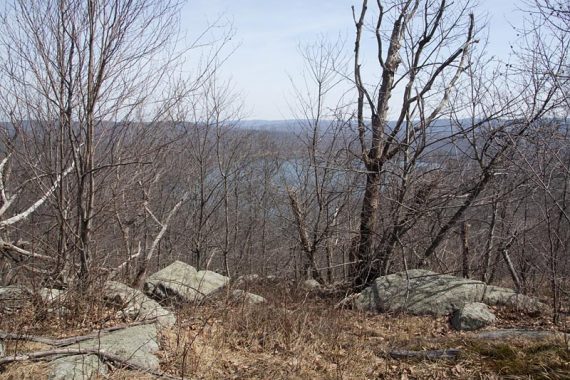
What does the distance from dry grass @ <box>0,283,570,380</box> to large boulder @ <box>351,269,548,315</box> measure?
934 millimetres

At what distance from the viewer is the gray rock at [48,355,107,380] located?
3426 mm

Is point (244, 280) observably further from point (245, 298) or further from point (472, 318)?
point (472, 318)

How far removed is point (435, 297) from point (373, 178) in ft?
7.73

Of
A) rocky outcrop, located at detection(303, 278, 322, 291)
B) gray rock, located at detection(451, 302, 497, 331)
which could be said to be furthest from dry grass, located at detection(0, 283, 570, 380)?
rocky outcrop, located at detection(303, 278, 322, 291)

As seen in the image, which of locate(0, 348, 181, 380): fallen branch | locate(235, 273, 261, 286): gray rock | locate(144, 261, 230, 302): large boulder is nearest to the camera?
locate(0, 348, 181, 380): fallen branch

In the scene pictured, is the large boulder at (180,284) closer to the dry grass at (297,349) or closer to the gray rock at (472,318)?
the dry grass at (297,349)

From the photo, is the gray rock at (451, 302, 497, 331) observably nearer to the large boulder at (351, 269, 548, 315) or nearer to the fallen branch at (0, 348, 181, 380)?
the large boulder at (351, 269, 548, 315)

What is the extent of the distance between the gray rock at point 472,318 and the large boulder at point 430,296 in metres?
0.38

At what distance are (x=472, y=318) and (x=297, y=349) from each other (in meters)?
2.81

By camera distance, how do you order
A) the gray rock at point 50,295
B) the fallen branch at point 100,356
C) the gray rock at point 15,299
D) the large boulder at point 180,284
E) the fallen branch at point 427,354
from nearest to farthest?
the fallen branch at point 100,356 < the fallen branch at point 427,354 < the gray rock at point 15,299 < the gray rock at point 50,295 < the large boulder at point 180,284

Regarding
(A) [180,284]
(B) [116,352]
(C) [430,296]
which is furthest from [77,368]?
(C) [430,296]

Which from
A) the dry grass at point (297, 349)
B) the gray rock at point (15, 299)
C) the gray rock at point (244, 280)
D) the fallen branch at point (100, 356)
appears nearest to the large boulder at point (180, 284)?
the gray rock at point (244, 280)

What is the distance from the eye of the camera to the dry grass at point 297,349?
3877mm

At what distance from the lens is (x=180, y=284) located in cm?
614
